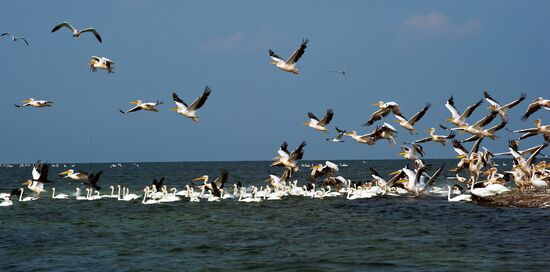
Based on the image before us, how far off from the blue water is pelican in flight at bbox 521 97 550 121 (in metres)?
3.45

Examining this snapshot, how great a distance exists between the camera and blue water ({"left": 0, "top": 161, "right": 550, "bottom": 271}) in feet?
49.0

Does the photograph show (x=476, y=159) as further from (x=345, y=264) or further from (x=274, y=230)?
(x=345, y=264)

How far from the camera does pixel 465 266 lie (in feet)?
46.1

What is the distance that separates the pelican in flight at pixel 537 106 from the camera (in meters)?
24.1

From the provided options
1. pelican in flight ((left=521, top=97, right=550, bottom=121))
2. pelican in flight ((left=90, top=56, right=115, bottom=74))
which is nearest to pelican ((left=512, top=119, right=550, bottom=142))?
pelican in flight ((left=521, top=97, right=550, bottom=121))

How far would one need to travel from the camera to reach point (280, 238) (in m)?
19.0

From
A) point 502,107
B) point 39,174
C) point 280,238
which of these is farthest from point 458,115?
point 39,174

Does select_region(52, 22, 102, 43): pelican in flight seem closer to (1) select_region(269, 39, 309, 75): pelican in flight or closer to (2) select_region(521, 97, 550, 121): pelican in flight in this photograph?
(1) select_region(269, 39, 309, 75): pelican in flight

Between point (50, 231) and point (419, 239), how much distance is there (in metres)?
10.5

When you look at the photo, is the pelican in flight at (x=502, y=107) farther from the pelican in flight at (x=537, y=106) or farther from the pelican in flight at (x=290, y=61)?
the pelican in flight at (x=290, y=61)

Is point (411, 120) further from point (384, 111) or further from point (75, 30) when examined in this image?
point (75, 30)

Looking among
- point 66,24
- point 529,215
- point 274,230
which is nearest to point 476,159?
point 529,215

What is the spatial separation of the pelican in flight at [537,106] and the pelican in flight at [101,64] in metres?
13.7

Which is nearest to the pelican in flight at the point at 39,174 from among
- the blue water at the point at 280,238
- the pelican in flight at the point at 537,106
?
the blue water at the point at 280,238
